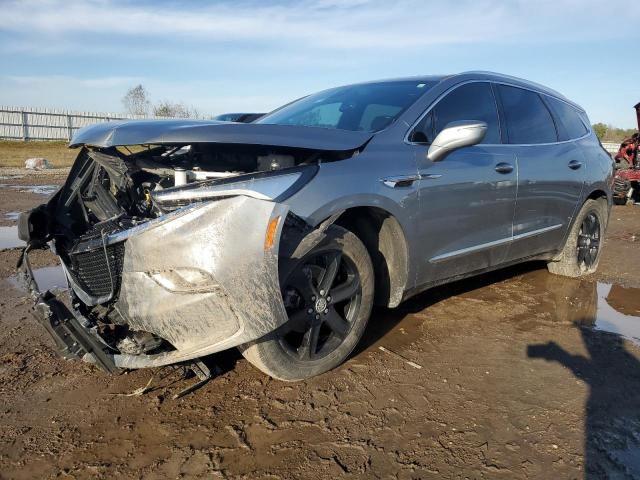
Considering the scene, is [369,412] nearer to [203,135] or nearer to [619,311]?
[203,135]

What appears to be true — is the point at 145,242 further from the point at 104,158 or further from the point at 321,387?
the point at 321,387

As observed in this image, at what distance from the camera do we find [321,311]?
9.52ft

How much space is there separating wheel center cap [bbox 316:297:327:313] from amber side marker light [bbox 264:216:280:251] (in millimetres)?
574

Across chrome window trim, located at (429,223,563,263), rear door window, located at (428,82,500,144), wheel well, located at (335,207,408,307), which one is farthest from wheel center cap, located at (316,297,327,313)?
rear door window, located at (428,82,500,144)

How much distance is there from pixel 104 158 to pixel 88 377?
1261 mm

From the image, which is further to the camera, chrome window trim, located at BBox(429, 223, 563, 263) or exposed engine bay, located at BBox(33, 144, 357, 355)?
chrome window trim, located at BBox(429, 223, 563, 263)

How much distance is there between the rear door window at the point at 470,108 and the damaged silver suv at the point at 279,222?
0.01 metres

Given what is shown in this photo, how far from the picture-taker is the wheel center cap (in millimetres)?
2867

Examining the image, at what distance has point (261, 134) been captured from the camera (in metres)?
2.68

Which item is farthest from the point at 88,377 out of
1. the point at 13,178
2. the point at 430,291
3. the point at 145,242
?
the point at 13,178

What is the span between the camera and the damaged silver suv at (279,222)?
2.41 metres

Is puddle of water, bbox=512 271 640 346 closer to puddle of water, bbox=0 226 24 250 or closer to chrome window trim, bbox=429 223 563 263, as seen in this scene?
chrome window trim, bbox=429 223 563 263

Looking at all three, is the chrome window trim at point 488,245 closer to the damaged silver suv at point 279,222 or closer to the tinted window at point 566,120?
the damaged silver suv at point 279,222

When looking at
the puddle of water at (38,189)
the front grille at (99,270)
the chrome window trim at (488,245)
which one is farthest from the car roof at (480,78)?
the puddle of water at (38,189)
